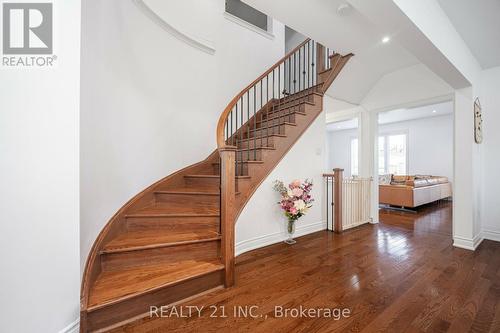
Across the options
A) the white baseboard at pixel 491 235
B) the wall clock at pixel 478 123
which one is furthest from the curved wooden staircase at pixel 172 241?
the white baseboard at pixel 491 235

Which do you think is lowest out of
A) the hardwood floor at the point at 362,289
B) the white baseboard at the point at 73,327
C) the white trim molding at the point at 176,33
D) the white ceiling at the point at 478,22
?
the hardwood floor at the point at 362,289

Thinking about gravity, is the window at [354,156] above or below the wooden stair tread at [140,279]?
above

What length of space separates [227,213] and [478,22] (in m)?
3.31

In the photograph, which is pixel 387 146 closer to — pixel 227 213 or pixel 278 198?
pixel 278 198

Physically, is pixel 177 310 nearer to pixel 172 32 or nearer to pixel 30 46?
pixel 30 46

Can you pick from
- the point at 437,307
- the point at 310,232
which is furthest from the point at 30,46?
the point at 310,232

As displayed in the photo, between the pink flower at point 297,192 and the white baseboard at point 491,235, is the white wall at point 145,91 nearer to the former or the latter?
the pink flower at point 297,192

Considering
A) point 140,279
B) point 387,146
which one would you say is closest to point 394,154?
point 387,146

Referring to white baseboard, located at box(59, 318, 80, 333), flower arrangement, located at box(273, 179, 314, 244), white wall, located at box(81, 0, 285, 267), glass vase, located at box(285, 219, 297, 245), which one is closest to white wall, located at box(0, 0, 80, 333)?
white baseboard, located at box(59, 318, 80, 333)

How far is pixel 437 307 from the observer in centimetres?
165

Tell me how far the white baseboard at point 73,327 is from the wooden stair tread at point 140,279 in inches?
3.0

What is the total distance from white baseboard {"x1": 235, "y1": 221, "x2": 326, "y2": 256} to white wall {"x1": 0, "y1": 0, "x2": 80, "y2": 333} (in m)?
1.68

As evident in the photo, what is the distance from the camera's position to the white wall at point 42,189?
1023mm

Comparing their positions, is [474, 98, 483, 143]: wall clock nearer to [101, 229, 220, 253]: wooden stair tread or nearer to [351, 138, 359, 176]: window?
[101, 229, 220, 253]: wooden stair tread
